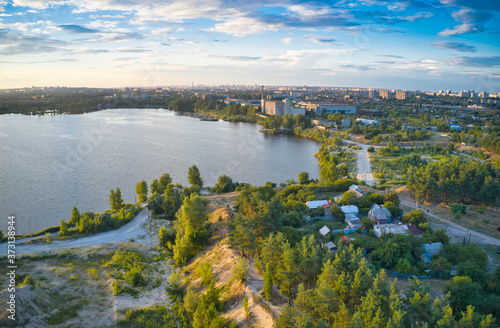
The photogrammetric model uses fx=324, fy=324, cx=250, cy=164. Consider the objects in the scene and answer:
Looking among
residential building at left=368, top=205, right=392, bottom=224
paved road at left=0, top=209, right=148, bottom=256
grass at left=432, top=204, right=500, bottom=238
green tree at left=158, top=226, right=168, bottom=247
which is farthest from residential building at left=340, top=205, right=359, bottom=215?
paved road at left=0, top=209, right=148, bottom=256

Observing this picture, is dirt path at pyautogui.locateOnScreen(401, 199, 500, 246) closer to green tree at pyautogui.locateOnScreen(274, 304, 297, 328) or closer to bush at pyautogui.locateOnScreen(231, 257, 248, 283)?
bush at pyautogui.locateOnScreen(231, 257, 248, 283)

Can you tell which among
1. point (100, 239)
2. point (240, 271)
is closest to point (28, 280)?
point (100, 239)

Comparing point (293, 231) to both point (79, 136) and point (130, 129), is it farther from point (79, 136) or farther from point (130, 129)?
point (130, 129)

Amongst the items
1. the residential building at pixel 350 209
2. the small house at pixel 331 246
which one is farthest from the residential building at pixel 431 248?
the residential building at pixel 350 209

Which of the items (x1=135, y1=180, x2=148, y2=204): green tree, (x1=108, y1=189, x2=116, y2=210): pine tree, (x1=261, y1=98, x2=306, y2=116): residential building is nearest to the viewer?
(x1=108, y1=189, x2=116, y2=210): pine tree

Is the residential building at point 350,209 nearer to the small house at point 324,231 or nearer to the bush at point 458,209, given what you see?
the small house at point 324,231

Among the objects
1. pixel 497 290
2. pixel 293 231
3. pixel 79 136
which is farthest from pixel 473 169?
pixel 79 136
